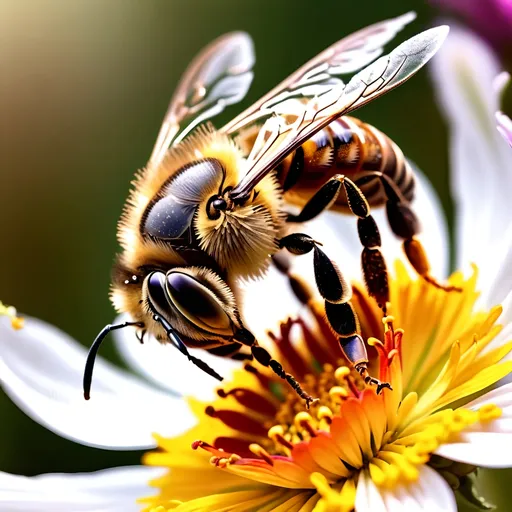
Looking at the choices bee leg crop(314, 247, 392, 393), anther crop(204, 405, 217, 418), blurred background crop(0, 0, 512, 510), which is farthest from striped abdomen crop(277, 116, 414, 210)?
blurred background crop(0, 0, 512, 510)

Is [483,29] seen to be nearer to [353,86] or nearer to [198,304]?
[353,86]

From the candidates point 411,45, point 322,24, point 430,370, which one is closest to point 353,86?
point 411,45

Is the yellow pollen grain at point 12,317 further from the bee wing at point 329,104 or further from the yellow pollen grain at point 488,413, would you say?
the yellow pollen grain at point 488,413

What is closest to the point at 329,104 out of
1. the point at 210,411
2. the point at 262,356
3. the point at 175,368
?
the point at 262,356

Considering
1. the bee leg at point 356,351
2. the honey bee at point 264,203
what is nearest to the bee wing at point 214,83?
the honey bee at point 264,203

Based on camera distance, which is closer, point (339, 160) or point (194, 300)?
point (194, 300)

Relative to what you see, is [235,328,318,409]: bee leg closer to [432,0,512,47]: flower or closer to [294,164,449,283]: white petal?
[294,164,449,283]: white petal

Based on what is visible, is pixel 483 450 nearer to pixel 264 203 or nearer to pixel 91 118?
pixel 264 203
